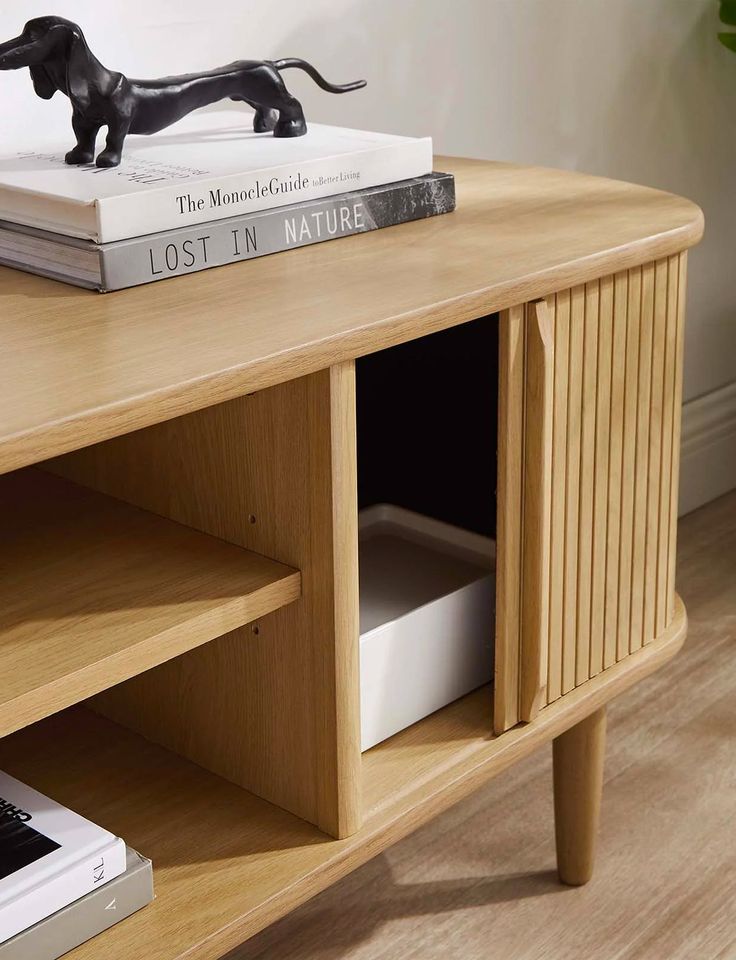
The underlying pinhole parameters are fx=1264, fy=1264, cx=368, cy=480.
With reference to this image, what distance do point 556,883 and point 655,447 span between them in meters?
0.48

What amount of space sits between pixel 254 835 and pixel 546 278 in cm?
44

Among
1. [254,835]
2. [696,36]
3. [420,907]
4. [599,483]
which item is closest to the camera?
[254,835]

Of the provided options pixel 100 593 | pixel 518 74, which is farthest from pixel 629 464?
pixel 518 74

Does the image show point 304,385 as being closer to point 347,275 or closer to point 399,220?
point 347,275

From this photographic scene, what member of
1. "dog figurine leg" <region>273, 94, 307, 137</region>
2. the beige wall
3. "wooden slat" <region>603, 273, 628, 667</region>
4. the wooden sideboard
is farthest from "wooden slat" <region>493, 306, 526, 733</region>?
the beige wall

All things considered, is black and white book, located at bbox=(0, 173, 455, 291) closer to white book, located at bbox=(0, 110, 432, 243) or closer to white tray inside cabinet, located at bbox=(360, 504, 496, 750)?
white book, located at bbox=(0, 110, 432, 243)

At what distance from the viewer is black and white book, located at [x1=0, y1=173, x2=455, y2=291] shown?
853mm

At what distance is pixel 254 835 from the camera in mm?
899

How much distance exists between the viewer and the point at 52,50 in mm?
921

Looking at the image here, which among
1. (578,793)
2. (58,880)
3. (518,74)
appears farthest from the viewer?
(518,74)

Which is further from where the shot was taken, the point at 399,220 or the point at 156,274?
the point at 399,220

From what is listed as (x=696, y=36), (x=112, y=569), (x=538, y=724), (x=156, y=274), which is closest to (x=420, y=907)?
(x=538, y=724)

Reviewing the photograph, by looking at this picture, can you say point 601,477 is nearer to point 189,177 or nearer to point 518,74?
point 189,177

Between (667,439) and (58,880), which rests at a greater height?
(667,439)
